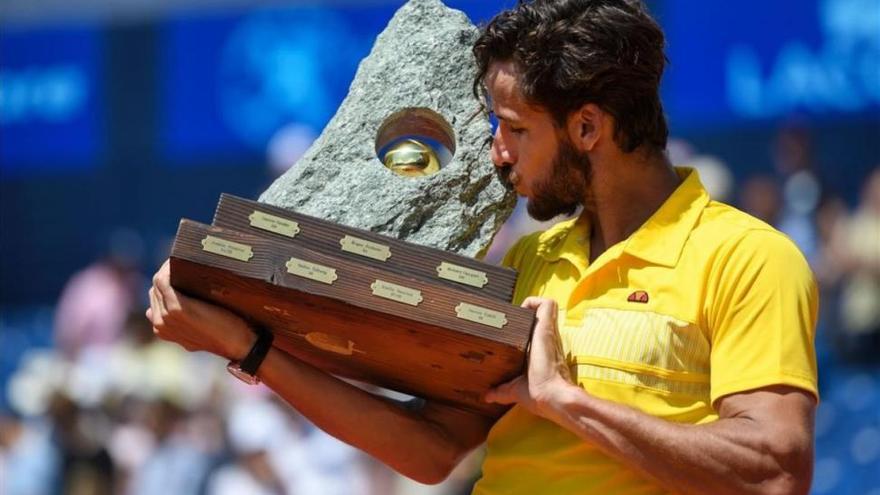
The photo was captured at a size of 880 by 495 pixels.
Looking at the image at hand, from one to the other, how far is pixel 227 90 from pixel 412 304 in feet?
25.8

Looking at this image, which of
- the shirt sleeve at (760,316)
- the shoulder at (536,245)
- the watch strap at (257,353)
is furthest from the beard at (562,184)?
the watch strap at (257,353)

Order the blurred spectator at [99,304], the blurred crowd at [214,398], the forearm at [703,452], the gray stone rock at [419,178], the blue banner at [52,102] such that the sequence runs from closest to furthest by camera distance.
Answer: the forearm at [703,452]
the gray stone rock at [419,178]
the blurred crowd at [214,398]
the blurred spectator at [99,304]
the blue banner at [52,102]

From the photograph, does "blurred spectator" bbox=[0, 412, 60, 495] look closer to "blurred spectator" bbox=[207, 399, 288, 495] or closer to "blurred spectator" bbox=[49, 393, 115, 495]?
"blurred spectator" bbox=[49, 393, 115, 495]

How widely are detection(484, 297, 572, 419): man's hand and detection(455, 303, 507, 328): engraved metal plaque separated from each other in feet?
0.26

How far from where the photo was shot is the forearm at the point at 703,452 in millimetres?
2488

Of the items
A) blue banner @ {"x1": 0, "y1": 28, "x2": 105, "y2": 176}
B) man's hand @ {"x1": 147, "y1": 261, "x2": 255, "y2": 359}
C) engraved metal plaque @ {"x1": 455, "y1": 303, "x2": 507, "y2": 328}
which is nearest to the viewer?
engraved metal plaque @ {"x1": 455, "y1": 303, "x2": 507, "y2": 328}

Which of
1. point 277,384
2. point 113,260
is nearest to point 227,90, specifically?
point 113,260

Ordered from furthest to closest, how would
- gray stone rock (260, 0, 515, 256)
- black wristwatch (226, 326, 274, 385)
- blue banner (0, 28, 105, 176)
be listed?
blue banner (0, 28, 105, 176) → gray stone rock (260, 0, 515, 256) → black wristwatch (226, 326, 274, 385)

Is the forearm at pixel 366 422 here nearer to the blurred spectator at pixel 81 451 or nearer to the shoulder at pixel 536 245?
the shoulder at pixel 536 245

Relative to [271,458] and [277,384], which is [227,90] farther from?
[277,384]

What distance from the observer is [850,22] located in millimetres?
7895

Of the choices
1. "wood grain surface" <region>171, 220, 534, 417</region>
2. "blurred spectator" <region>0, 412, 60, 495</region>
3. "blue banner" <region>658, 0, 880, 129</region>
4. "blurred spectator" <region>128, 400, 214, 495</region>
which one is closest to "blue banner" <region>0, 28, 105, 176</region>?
"blurred spectator" <region>0, 412, 60, 495</region>

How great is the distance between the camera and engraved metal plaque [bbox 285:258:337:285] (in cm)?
261

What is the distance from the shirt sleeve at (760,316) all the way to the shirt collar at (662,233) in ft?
0.39
